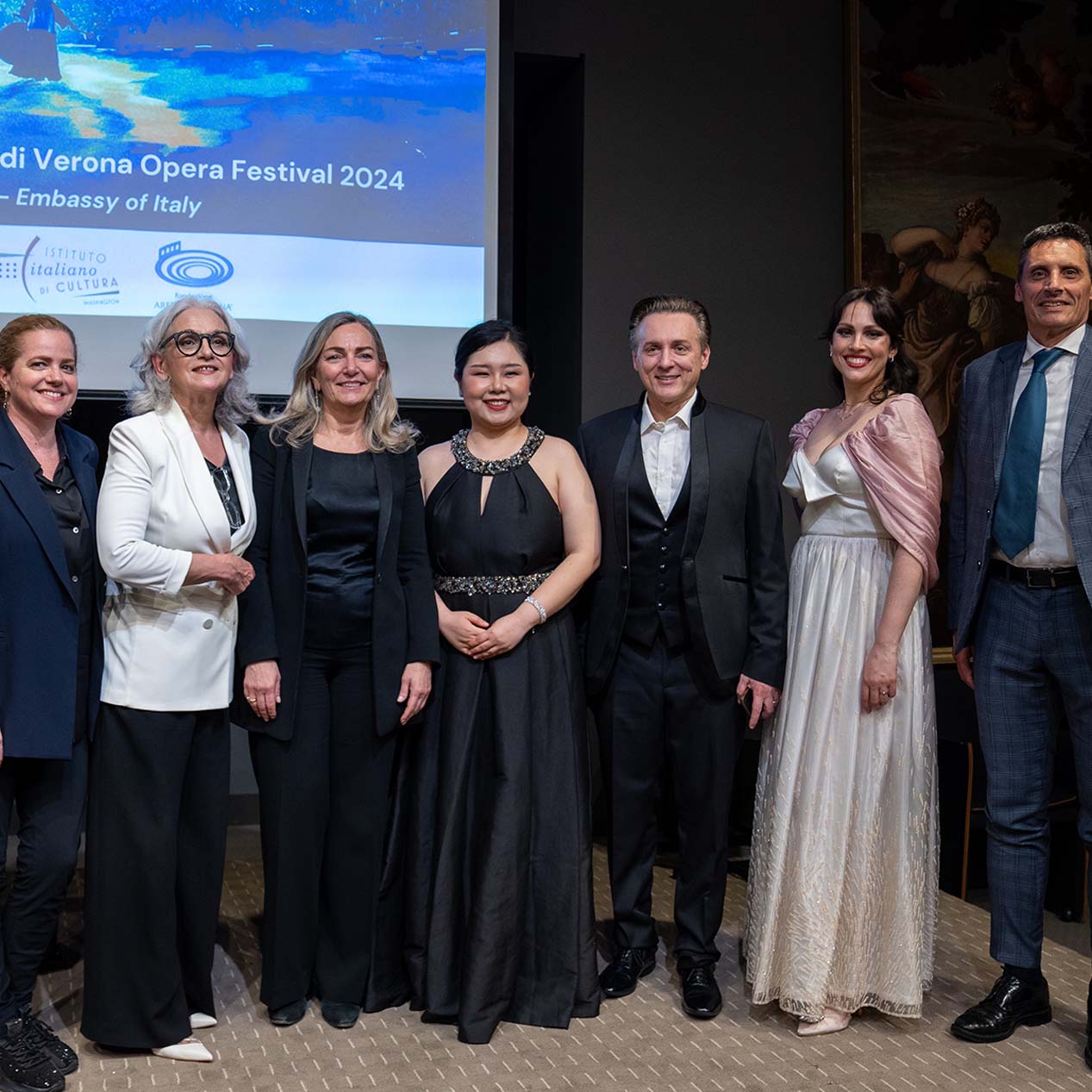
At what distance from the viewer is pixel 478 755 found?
2.99 m

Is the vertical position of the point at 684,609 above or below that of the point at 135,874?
above

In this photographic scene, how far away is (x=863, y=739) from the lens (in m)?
2.97

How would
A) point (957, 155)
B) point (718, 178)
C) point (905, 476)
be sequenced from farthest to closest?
1. point (957, 155)
2. point (718, 178)
3. point (905, 476)

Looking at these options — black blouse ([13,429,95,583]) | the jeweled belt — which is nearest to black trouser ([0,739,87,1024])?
black blouse ([13,429,95,583])

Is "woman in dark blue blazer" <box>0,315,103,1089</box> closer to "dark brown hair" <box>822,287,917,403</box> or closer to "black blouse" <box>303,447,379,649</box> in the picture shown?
"black blouse" <box>303,447,379,649</box>

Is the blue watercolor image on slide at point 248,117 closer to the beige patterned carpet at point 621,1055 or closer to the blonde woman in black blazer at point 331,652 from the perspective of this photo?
the blonde woman in black blazer at point 331,652

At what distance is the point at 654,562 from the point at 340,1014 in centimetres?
129

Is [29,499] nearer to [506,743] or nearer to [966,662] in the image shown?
[506,743]

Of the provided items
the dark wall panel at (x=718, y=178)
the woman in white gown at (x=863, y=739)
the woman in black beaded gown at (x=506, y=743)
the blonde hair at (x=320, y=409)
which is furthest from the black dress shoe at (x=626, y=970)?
the dark wall panel at (x=718, y=178)

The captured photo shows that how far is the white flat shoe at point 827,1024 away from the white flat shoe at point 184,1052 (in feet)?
4.40

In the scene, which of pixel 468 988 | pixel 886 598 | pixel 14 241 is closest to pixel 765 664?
pixel 886 598

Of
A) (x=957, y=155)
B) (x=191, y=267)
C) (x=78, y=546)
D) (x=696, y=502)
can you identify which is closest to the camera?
(x=78, y=546)

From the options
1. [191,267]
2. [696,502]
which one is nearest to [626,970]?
[696,502]

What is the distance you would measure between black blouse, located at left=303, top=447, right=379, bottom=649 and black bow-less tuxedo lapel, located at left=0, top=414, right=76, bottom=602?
21.2 inches
